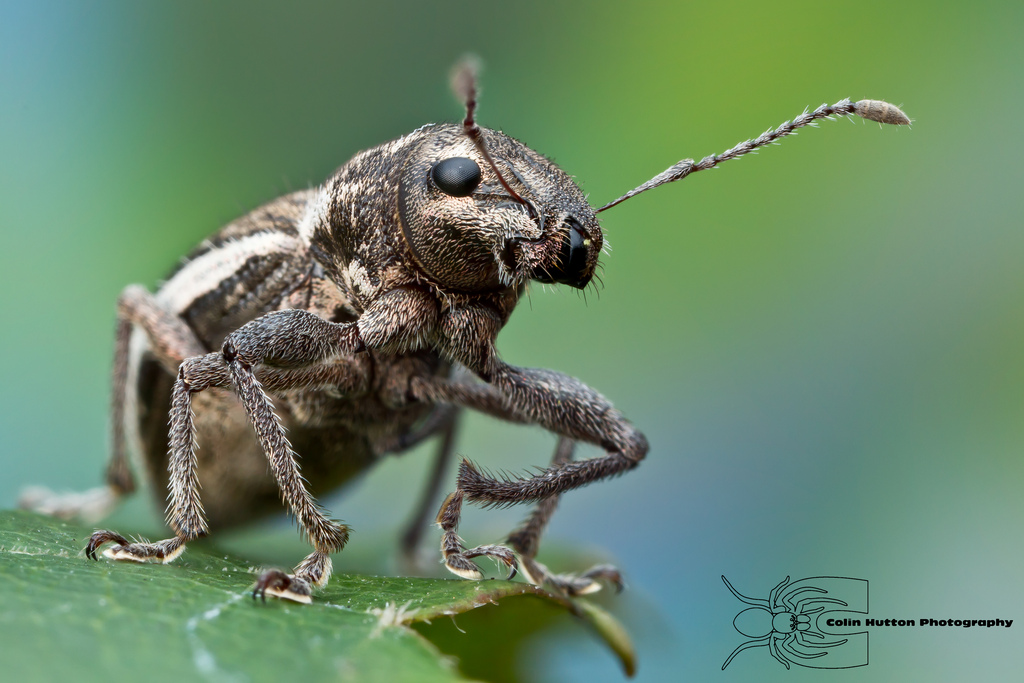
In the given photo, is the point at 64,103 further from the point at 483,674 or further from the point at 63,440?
the point at 483,674

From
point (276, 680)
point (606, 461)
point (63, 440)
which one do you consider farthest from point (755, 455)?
point (63, 440)

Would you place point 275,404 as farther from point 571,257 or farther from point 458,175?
point 571,257

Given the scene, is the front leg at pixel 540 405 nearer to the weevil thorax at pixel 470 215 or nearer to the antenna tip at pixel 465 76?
the weevil thorax at pixel 470 215

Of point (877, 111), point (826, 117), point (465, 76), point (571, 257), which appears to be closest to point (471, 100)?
point (465, 76)

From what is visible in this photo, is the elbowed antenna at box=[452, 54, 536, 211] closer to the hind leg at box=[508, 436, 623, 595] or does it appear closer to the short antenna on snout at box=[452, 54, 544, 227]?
the short antenna on snout at box=[452, 54, 544, 227]

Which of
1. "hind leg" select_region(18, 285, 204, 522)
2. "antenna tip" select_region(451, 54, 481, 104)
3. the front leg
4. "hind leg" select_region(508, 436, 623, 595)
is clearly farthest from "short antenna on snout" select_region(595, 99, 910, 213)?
"hind leg" select_region(18, 285, 204, 522)
